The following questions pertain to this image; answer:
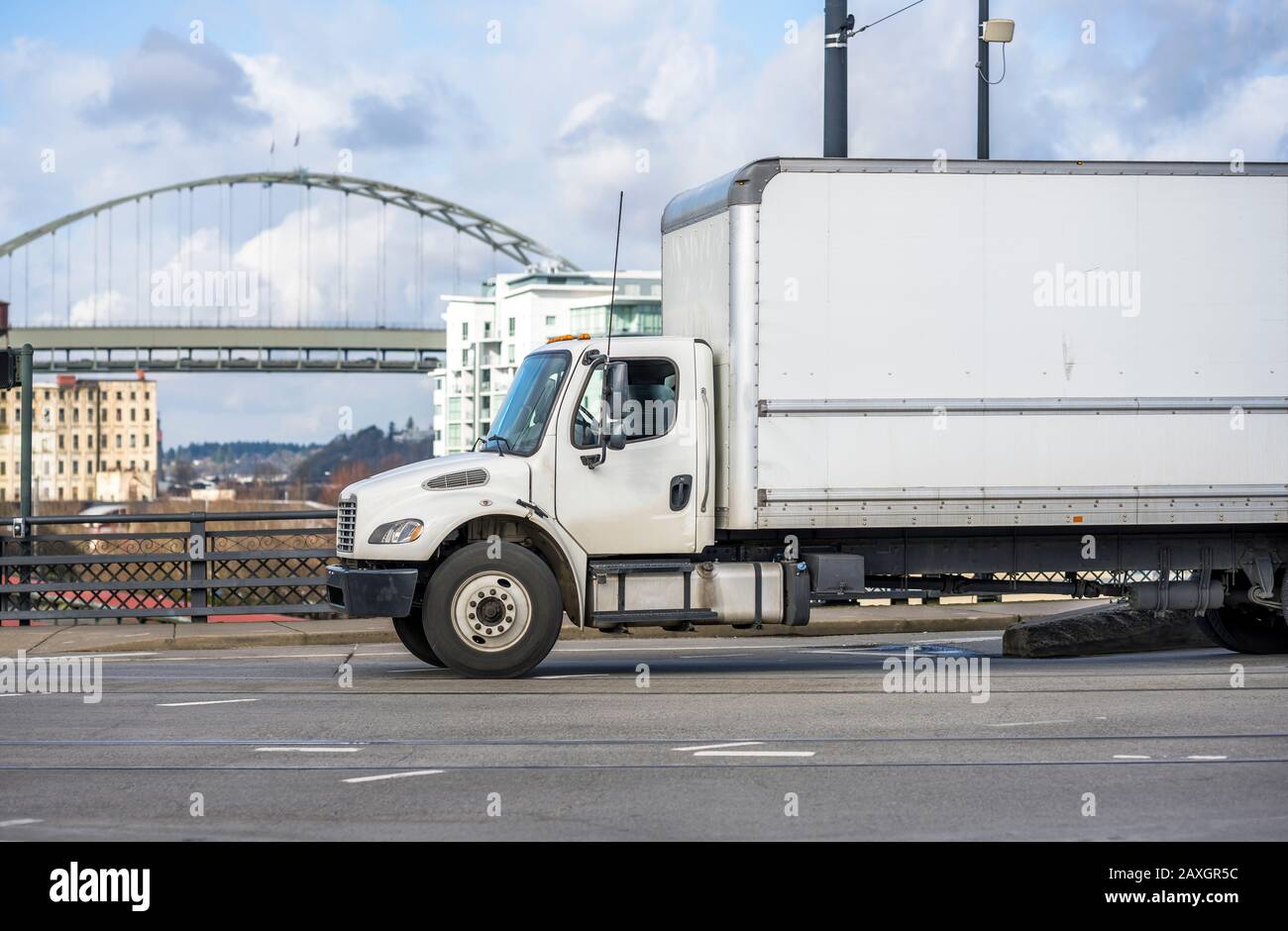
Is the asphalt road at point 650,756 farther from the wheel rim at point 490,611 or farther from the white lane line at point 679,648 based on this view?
the white lane line at point 679,648

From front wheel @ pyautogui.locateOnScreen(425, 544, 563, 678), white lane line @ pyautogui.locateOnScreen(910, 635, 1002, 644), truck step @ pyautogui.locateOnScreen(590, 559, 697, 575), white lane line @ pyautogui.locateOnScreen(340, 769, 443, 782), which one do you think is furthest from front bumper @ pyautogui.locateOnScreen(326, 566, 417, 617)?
white lane line @ pyautogui.locateOnScreen(910, 635, 1002, 644)

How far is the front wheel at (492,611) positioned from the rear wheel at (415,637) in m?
1.03

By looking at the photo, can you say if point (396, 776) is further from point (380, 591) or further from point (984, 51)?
point (984, 51)

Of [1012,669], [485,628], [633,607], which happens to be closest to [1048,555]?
[1012,669]

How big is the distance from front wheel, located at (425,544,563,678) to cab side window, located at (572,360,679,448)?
3.90 ft

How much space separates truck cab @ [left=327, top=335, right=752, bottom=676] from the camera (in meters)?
13.5

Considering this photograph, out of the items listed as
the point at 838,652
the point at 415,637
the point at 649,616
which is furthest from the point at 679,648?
the point at 649,616

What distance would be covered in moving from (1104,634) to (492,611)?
21.5 ft

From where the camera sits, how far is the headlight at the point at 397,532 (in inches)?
532

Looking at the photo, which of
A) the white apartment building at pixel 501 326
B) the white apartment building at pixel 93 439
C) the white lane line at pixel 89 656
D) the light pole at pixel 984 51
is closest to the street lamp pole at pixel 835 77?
the light pole at pixel 984 51

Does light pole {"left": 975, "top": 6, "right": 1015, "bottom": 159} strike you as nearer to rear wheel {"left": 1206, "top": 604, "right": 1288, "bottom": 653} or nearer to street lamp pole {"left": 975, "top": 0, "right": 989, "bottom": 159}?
street lamp pole {"left": 975, "top": 0, "right": 989, "bottom": 159}

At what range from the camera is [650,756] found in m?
9.81
